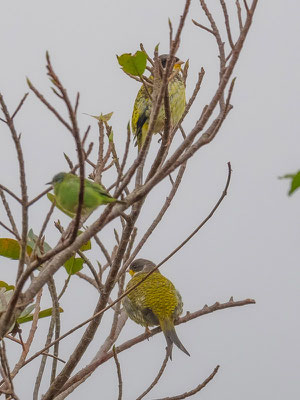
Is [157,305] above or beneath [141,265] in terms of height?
beneath

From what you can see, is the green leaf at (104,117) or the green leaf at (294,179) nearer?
the green leaf at (294,179)

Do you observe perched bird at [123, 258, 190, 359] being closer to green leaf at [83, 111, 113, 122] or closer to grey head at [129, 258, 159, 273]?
grey head at [129, 258, 159, 273]

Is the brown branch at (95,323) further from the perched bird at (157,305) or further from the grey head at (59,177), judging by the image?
the perched bird at (157,305)

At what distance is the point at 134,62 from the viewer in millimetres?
2189

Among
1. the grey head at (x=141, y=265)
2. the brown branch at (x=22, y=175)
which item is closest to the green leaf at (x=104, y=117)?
the brown branch at (x=22, y=175)

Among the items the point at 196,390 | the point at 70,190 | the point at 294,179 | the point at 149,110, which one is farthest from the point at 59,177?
the point at 149,110

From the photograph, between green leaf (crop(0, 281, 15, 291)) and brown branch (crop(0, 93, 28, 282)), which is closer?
brown branch (crop(0, 93, 28, 282))

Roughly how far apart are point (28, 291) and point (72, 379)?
0.91 meters

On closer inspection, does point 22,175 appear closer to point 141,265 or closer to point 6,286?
point 6,286

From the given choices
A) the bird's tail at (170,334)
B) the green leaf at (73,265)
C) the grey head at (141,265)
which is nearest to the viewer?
the green leaf at (73,265)

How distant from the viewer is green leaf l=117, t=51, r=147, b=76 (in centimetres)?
218

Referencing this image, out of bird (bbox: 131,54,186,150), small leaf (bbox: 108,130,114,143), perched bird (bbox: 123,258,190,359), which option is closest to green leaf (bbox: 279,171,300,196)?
small leaf (bbox: 108,130,114,143)

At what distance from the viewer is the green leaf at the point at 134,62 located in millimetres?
2180

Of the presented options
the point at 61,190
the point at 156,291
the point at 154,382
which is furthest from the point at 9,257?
the point at 156,291
